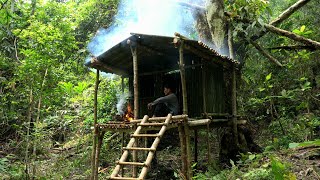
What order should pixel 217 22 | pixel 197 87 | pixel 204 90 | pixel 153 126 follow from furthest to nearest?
pixel 217 22
pixel 197 87
pixel 204 90
pixel 153 126

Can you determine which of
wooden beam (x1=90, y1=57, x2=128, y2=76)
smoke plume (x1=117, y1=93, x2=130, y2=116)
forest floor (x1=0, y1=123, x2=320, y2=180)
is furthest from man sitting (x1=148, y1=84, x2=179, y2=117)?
smoke plume (x1=117, y1=93, x2=130, y2=116)

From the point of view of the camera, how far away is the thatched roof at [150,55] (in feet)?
25.3

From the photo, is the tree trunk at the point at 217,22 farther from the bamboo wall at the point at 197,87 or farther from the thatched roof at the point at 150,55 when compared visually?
the thatched roof at the point at 150,55

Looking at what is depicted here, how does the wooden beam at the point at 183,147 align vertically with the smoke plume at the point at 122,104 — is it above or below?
below

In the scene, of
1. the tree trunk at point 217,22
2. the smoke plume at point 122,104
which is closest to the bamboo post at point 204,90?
the tree trunk at point 217,22

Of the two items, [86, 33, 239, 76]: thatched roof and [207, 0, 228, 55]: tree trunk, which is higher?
[207, 0, 228, 55]: tree trunk

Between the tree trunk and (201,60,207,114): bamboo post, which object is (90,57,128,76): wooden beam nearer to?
(201,60,207,114): bamboo post

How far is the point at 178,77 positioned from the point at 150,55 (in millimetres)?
1451

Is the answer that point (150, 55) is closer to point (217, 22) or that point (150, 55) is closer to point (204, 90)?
point (204, 90)

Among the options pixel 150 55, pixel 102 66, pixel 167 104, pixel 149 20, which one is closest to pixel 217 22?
pixel 150 55

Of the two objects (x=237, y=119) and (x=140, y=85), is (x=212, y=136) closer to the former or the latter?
(x=237, y=119)

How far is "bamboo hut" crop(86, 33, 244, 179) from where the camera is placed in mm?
7426

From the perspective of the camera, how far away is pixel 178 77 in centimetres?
1033

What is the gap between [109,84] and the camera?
13570 mm
